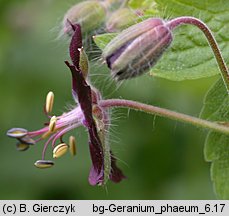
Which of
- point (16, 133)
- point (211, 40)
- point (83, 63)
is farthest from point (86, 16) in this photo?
point (211, 40)

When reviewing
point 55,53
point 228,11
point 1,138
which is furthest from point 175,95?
point 228,11

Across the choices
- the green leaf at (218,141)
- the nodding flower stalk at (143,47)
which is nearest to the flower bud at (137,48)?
the nodding flower stalk at (143,47)

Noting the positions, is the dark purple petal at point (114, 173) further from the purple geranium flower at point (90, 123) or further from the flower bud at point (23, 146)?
the flower bud at point (23, 146)

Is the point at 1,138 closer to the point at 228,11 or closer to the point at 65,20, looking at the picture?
the point at 65,20

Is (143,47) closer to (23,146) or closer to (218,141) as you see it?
(218,141)

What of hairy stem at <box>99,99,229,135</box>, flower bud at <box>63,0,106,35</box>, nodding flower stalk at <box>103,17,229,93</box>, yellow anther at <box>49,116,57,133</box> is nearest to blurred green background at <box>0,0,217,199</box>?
flower bud at <box>63,0,106,35</box>
